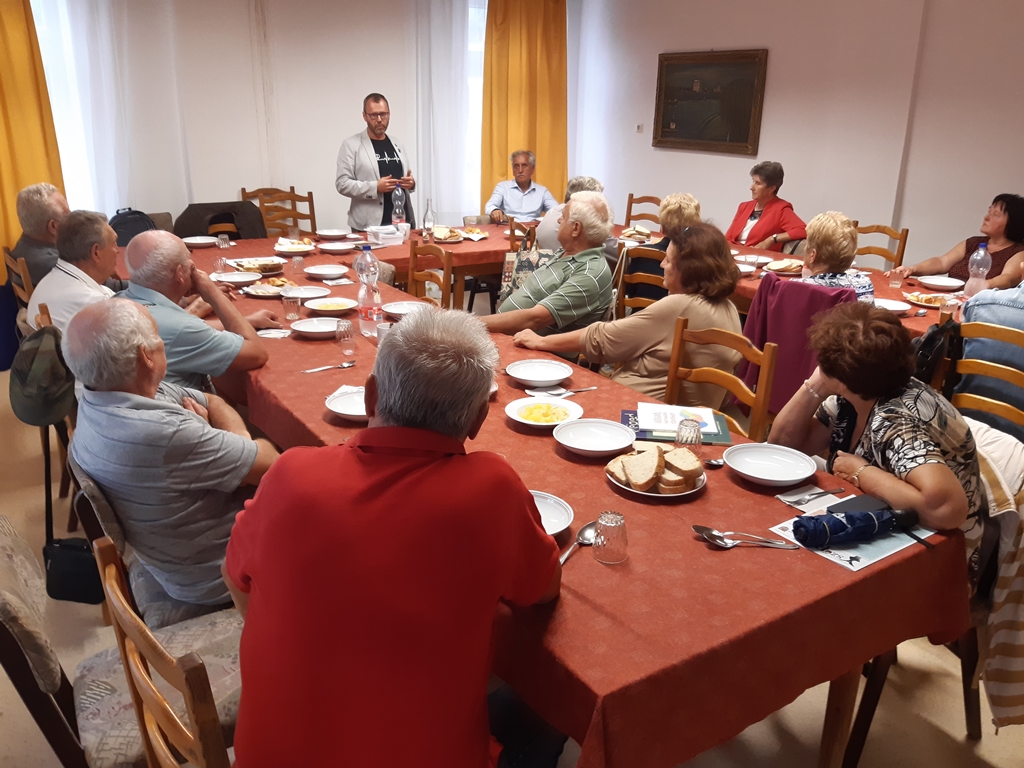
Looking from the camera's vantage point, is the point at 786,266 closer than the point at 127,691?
No

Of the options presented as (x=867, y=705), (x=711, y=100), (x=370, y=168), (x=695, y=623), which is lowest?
(x=867, y=705)

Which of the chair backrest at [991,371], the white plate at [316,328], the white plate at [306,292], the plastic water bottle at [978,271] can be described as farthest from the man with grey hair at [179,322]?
the plastic water bottle at [978,271]

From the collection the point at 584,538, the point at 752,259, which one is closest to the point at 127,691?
the point at 584,538

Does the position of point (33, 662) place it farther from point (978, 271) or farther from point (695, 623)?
point (978, 271)

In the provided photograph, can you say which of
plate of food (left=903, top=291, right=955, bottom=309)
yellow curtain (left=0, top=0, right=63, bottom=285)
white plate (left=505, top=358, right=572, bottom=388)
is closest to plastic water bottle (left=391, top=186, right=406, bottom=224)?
yellow curtain (left=0, top=0, right=63, bottom=285)

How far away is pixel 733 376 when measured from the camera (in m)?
2.35

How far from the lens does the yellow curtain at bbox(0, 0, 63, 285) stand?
15.8 feet

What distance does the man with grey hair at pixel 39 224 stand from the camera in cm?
→ 376

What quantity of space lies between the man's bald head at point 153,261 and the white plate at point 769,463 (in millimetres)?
1921

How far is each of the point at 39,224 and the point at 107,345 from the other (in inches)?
104

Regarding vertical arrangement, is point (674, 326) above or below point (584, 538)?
above

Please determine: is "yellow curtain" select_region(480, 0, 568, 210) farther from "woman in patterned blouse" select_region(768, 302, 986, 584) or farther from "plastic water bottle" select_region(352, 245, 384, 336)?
"woman in patterned blouse" select_region(768, 302, 986, 584)

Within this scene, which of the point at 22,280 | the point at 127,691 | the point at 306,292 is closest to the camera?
the point at 127,691

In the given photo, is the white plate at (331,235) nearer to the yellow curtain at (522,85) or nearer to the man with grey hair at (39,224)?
the man with grey hair at (39,224)
